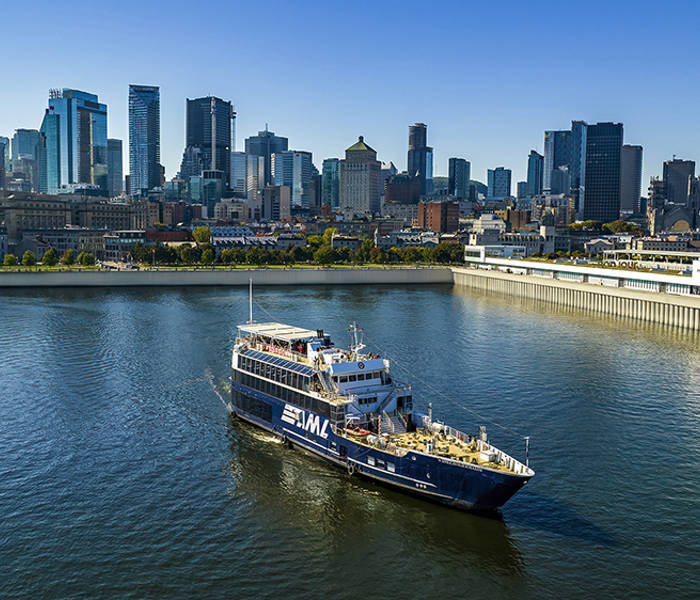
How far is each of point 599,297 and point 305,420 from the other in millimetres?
90007

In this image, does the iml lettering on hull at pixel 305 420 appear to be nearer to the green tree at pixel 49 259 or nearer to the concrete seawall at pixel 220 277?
the concrete seawall at pixel 220 277

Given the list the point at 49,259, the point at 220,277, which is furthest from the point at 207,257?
the point at 49,259

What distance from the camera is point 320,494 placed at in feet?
130

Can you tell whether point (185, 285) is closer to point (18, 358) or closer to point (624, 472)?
point (18, 358)

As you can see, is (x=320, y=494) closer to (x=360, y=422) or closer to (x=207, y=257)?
(x=360, y=422)

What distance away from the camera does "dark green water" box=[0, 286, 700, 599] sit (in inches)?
1233

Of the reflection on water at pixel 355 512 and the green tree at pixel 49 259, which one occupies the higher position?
the green tree at pixel 49 259

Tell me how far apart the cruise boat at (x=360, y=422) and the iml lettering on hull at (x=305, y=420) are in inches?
2.5

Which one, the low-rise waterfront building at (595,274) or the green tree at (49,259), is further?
the green tree at (49,259)

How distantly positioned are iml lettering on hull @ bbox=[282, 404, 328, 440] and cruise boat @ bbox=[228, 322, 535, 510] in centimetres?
6

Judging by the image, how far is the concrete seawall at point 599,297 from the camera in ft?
332

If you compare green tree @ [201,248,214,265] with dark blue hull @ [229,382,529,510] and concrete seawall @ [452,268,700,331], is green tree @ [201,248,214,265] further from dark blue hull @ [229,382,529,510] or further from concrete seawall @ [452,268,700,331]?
dark blue hull @ [229,382,529,510]

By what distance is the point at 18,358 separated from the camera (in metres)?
74.7

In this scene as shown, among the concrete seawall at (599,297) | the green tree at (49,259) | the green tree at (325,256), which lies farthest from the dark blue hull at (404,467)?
the green tree at (49,259)
